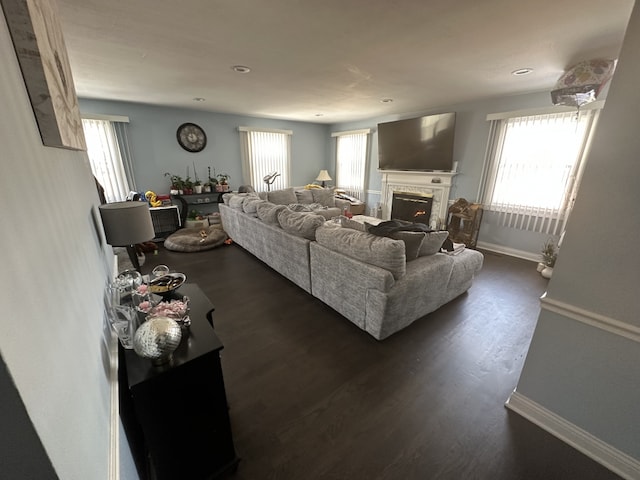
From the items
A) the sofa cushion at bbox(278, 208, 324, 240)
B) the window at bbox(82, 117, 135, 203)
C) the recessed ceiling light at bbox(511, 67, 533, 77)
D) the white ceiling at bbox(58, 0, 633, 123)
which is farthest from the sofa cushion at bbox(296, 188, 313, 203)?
the recessed ceiling light at bbox(511, 67, 533, 77)

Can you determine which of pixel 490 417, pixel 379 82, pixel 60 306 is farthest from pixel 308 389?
pixel 379 82

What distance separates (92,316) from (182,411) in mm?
510

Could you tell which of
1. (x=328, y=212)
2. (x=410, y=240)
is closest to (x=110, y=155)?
(x=328, y=212)

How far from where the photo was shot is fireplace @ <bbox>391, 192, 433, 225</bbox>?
5.02 meters

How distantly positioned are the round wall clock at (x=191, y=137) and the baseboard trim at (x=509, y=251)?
18.8 feet

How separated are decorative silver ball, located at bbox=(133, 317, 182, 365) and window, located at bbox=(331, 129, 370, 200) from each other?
5.96 metres

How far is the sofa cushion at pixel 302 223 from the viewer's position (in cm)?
262

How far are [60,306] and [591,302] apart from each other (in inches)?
80.3

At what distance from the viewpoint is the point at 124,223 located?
1.55 meters

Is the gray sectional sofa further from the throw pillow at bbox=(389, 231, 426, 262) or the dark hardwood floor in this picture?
the dark hardwood floor

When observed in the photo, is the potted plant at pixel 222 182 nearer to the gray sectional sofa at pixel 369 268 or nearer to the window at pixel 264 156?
the window at pixel 264 156

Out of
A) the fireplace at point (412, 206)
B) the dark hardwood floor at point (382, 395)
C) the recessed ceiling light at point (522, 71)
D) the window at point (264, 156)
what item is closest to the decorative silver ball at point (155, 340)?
the dark hardwood floor at point (382, 395)

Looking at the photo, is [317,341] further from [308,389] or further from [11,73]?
[11,73]

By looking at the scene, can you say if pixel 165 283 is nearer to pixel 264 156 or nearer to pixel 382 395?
pixel 382 395
